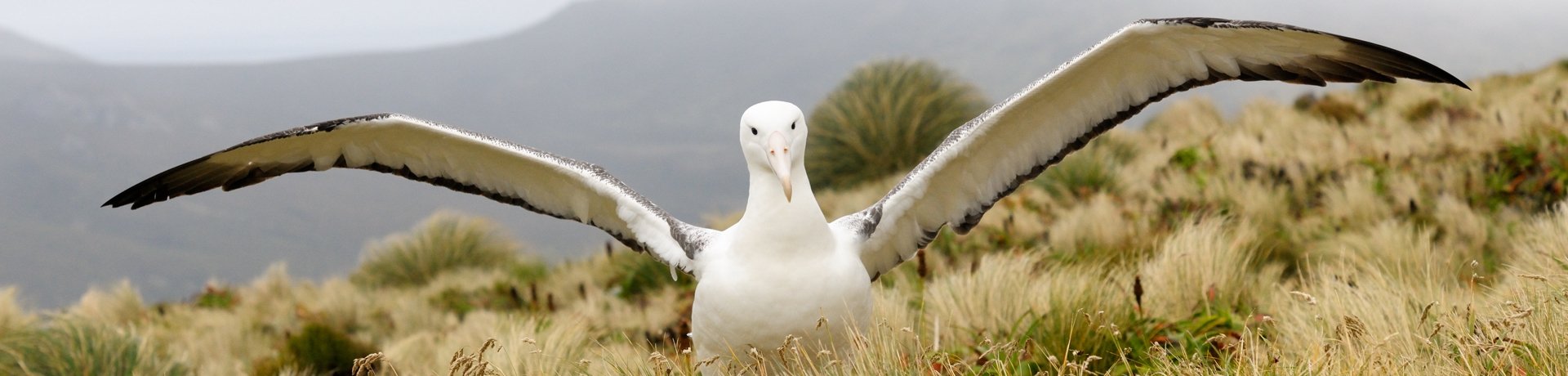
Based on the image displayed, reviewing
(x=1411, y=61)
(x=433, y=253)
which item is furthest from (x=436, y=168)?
(x=433, y=253)

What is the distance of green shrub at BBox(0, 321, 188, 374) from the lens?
5992 millimetres

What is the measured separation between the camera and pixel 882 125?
50.2 ft

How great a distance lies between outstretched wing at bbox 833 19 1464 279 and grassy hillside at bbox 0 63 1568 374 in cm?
42

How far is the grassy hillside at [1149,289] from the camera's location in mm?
3467

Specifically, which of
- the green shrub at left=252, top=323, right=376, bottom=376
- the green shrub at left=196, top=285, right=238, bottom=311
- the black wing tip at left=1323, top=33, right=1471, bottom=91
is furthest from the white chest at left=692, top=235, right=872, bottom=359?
the green shrub at left=196, top=285, right=238, bottom=311

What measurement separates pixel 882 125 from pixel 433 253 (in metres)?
6.31

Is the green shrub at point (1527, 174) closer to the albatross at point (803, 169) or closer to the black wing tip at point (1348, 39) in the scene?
the black wing tip at point (1348, 39)

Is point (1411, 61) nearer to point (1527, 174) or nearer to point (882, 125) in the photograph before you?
point (1527, 174)

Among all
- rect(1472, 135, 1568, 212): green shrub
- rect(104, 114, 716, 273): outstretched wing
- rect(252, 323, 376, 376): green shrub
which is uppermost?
rect(104, 114, 716, 273): outstretched wing

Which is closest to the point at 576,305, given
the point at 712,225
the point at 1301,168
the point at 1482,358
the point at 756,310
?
the point at 712,225

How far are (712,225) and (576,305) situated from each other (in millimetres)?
2954

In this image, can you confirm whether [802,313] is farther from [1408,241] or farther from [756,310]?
[1408,241]

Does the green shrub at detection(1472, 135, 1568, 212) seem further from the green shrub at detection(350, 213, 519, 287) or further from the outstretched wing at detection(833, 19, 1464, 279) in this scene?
the green shrub at detection(350, 213, 519, 287)

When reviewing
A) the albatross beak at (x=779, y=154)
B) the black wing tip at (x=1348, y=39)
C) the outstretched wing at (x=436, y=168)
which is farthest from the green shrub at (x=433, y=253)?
the black wing tip at (x=1348, y=39)
